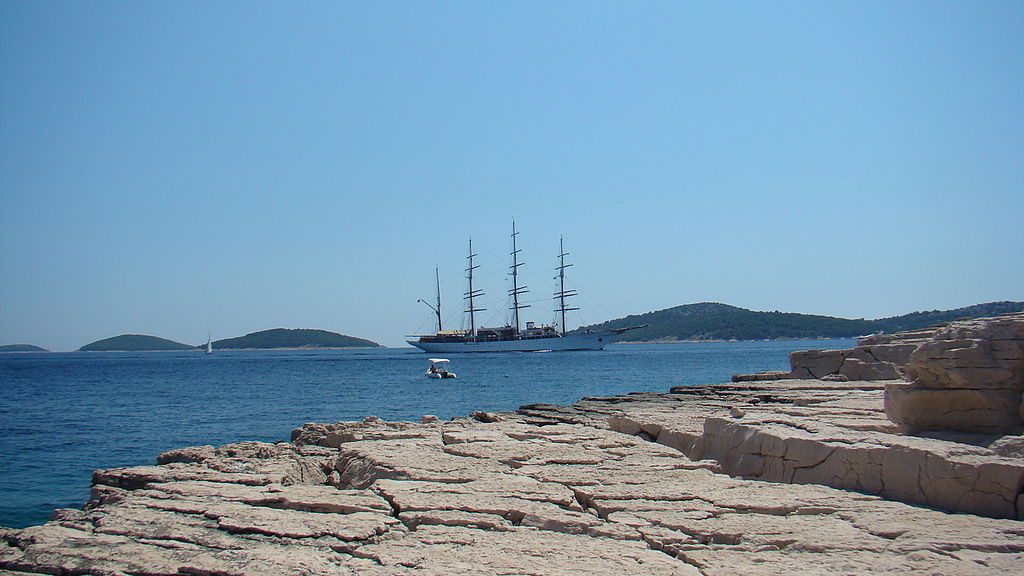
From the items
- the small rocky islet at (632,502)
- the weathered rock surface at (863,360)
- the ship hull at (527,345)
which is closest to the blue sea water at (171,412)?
the small rocky islet at (632,502)

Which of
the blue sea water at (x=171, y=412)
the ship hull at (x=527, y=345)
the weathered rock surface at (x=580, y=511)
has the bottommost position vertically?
the blue sea water at (x=171, y=412)

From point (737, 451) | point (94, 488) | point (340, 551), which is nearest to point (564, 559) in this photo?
point (340, 551)

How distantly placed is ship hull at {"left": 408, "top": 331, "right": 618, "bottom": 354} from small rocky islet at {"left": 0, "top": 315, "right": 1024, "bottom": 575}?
287ft

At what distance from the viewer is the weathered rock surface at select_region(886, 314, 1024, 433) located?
639cm

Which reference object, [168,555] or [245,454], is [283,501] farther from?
[245,454]

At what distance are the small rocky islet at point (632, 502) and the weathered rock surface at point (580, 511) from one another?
0.02 metres

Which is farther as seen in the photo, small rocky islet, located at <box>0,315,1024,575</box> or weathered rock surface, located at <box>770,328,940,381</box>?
weathered rock surface, located at <box>770,328,940,381</box>

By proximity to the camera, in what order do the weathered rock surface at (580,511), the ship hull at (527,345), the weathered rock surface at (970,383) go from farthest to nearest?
the ship hull at (527,345) → the weathered rock surface at (970,383) → the weathered rock surface at (580,511)

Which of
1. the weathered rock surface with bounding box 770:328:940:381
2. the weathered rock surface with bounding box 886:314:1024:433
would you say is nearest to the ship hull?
the weathered rock surface with bounding box 770:328:940:381

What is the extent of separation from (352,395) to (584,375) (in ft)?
64.6

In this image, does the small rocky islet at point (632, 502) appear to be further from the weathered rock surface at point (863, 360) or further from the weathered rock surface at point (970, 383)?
the weathered rock surface at point (863, 360)

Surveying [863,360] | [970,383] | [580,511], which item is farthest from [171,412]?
[970,383]

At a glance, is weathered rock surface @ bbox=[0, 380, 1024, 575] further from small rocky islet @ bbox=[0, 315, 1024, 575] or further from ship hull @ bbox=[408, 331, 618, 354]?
ship hull @ bbox=[408, 331, 618, 354]

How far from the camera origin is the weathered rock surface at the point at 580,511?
4.46 meters
